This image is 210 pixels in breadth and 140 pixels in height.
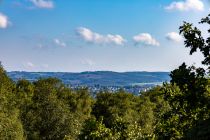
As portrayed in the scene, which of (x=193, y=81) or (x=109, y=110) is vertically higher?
(x=193, y=81)

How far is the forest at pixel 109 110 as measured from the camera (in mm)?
21844

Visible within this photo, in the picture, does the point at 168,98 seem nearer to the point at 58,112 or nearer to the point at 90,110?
the point at 58,112

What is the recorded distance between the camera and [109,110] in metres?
127

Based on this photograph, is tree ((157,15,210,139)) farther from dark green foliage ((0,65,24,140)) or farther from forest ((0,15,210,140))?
dark green foliage ((0,65,24,140))

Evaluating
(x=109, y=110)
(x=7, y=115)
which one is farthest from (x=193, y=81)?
(x=109, y=110)

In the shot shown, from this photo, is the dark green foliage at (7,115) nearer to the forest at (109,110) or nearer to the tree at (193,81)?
the forest at (109,110)

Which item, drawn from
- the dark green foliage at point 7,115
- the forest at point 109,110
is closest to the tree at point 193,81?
the forest at point 109,110

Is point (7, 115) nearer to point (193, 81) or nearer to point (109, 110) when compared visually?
point (109, 110)

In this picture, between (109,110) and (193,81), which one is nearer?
(193,81)

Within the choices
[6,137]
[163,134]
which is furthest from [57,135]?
[163,134]

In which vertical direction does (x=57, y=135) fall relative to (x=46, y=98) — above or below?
below

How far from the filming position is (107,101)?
130 meters

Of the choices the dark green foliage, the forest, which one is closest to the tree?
the forest

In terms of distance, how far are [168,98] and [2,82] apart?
222ft
